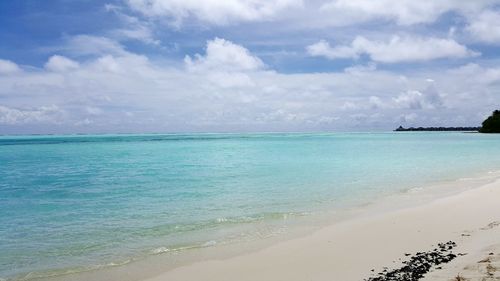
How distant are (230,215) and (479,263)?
9981 mm

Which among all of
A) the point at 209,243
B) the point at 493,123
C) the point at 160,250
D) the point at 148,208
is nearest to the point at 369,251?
the point at 209,243

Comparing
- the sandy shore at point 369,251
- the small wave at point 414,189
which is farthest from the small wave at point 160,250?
the small wave at point 414,189

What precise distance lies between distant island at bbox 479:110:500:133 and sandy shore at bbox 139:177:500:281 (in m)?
184

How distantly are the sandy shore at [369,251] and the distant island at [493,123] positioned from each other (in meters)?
184

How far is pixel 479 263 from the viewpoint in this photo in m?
8.88

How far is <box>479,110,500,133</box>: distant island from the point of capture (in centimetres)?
17554

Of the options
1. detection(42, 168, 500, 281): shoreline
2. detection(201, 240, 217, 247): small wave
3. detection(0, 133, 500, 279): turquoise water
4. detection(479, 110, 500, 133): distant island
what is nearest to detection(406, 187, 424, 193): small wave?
detection(0, 133, 500, 279): turquoise water

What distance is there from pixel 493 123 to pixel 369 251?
630 feet

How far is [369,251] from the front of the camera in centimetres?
1116

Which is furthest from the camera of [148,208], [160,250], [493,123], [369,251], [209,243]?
[493,123]

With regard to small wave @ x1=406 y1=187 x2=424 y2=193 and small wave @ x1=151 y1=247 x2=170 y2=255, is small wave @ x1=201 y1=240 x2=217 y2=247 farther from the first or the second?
small wave @ x1=406 y1=187 x2=424 y2=193

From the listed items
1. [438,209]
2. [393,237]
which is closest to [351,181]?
[438,209]

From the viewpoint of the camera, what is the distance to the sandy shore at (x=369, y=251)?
930 cm

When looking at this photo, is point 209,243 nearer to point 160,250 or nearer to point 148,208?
point 160,250
